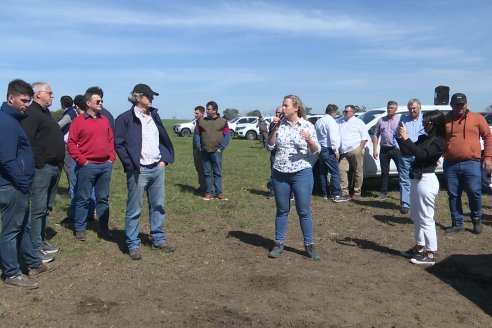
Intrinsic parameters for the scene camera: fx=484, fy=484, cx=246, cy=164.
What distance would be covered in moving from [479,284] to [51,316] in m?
4.20

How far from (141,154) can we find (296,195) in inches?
75.6

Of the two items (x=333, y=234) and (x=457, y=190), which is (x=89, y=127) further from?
(x=457, y=190)

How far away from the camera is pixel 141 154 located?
226 inches

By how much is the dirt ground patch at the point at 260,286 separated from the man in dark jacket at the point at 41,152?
535 mm

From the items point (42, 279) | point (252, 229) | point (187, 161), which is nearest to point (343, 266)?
point (252, 229)

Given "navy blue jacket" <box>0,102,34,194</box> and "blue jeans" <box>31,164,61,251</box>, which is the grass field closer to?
"blue jeans" <box>31,164,61,251</box>

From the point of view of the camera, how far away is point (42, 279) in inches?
204

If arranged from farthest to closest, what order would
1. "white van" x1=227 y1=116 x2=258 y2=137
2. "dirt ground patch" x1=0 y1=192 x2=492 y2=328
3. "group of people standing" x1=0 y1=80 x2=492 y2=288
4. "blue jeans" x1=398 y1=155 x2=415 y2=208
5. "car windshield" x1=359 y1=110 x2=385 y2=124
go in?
"white van" x1=227 y1=116 x2=258 y2=137, "car windshield" x1=359 y1=110 x2=385 y2=124, "blue jeans" x1=398 y1=155 x2=415 y2=208, "group of people standing" x1=0 y1=80 x2=492 y2=288, "dirt ground patch" x1=0 y1=192 x2=492 y2=328

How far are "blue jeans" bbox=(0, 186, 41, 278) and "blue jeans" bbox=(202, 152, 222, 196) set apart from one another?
16.2ft

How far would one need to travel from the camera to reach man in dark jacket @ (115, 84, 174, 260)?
5676mm

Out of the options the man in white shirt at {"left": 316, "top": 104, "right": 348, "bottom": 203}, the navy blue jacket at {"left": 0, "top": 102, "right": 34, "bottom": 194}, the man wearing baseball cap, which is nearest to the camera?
the navy blue jacket at {"left": 0, "top": 102, "right": 34, "bottom": 194}

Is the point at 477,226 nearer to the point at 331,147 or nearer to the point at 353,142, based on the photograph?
the point at 353,142

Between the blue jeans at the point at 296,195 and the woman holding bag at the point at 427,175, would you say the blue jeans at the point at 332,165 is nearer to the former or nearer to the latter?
the blue jeans at the point at 296,195

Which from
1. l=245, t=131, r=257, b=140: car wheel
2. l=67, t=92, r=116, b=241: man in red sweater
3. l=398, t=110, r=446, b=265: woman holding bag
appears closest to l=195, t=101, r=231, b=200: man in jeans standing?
l=67, t=92, r=116, b=241: man in red sweater
